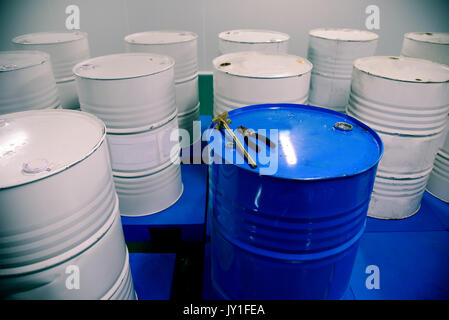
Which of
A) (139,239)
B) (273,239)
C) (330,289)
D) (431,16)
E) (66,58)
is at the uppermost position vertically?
(431,16)

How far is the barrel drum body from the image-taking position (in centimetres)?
160

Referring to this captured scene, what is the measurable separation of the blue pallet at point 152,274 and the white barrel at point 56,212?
1.47 ft

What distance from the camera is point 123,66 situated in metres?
1.83

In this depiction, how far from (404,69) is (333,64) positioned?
0.56 metres

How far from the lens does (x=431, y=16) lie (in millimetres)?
3279

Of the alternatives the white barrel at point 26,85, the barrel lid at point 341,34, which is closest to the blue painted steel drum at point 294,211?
the white barrel at point 26,85

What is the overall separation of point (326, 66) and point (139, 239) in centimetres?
174

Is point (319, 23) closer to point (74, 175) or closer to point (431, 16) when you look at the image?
point (431, 16)

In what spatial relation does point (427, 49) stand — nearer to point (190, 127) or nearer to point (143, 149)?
point (190, 127)

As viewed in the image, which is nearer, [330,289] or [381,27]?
[330,289]

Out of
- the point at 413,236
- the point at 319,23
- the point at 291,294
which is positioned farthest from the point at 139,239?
the point at 319,23

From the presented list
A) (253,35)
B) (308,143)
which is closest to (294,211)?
(308,143)

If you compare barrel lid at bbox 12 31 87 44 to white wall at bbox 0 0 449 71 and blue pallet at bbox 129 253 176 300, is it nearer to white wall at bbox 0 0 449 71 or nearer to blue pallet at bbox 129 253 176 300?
white wall at bbox 0 0 449 71

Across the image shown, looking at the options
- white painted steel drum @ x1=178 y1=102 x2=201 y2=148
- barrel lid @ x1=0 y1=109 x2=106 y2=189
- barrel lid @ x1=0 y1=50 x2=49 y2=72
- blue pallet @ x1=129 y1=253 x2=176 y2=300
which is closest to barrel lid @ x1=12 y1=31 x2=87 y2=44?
barrel lid @ x1=0 y1=50 x2=49 y2=72
